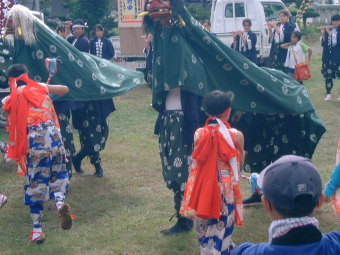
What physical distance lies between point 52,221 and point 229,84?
213cm

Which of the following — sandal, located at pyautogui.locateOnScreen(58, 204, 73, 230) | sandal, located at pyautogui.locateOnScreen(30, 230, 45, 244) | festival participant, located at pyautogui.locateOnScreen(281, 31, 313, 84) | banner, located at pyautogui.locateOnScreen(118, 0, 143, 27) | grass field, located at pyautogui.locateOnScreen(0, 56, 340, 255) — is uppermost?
banner, located at pyautogui.locateOnScreen(118, 0, 143, 27)

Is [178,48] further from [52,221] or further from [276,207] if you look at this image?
[276,207]

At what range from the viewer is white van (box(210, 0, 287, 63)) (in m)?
16.0

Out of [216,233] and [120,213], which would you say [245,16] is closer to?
[120,213]

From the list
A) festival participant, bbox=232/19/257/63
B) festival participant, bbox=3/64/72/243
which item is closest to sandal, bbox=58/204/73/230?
festival participant, bbox=3/64/72/243

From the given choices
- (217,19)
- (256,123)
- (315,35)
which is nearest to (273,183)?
(256,123)

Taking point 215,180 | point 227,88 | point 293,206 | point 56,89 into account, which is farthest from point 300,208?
point 56,89

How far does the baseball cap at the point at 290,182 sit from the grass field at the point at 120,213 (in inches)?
117

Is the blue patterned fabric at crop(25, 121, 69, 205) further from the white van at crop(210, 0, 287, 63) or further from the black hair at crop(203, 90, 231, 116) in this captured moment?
the white van at crop(210, 0, 287, 63)

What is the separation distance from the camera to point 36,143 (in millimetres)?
5129

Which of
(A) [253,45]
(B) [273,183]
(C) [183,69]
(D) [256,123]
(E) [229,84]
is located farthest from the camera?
(A) [253,45]

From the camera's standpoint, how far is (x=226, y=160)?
4.31 metres

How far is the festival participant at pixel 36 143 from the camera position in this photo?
5.12 meters

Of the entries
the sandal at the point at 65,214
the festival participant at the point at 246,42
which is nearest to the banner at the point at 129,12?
the festival participant at the point at 246,42
